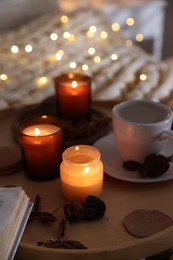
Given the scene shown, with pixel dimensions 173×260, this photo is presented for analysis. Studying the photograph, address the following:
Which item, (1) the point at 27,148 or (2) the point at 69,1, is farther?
(2) the point at 69,1

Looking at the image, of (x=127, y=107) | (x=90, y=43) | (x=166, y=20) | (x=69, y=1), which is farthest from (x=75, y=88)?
(x=166, y=20)

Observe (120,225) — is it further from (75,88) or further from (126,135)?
(75,88)

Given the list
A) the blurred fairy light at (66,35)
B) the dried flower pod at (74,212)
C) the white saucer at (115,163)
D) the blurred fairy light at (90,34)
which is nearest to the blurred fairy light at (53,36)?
the blurred fairy light at (66,35)

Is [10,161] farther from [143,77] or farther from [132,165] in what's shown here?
[143,77]

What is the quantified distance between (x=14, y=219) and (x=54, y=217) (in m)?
0.08

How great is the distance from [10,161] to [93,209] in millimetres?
219

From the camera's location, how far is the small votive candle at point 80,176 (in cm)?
64

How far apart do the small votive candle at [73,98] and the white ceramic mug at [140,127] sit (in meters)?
0.19

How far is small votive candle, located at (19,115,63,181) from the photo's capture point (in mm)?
696

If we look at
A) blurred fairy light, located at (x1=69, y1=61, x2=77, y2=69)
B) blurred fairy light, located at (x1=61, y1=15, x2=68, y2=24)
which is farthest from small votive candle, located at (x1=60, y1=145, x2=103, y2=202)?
blurred fairy light, located at (x1=61, y1=15, x2=68, y2=24)

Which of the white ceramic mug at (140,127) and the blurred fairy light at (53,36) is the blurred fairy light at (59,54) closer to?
the blurred fairy light at (53,36)

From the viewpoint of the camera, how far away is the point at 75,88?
0.91m

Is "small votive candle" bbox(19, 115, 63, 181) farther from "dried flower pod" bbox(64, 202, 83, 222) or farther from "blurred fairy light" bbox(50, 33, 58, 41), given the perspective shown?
"blurred fairy light" bbox(50, 33, 58, 41)

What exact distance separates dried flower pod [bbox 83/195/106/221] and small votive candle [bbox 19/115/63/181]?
0.40ft
